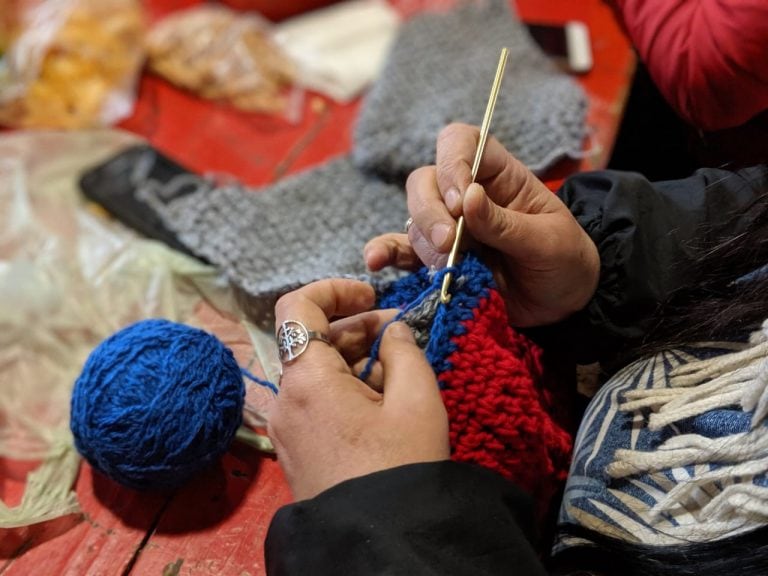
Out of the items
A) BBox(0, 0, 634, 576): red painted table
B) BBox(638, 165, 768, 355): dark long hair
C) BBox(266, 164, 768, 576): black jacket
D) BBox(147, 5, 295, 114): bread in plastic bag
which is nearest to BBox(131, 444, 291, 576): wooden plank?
BBox(0, 0, 634, 576): red painted table

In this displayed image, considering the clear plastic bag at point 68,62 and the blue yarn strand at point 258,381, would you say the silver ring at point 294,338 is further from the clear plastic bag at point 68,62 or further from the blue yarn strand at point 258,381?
the clear plastic bag at point 68,62

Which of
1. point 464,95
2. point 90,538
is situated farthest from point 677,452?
point 464,95

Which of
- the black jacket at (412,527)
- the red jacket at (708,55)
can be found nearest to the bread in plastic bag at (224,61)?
the red jacket at (708,55)

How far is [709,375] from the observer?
51 cm

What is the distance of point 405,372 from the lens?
1.62 ft

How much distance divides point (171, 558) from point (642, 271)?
454 millimetres

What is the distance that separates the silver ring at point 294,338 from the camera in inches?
19.2

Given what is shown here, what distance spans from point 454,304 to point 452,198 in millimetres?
82

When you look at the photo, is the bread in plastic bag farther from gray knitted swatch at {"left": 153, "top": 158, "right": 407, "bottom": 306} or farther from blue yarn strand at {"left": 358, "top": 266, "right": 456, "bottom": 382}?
blue yarn strand at {"left": 358, "top": 266, "right": 456, "bottom": 382}

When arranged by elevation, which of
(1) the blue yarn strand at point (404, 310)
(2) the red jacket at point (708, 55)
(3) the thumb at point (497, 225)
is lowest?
(1) the blue yarn strand at point (404, 310)

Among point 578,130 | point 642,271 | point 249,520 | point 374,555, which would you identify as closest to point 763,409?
point 642,271

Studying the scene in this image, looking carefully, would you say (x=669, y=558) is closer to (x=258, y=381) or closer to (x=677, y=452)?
(x=677, y=452)

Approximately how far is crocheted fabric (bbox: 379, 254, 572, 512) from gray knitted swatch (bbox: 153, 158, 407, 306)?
0.18 m

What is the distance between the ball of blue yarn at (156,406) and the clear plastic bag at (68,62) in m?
0.70
